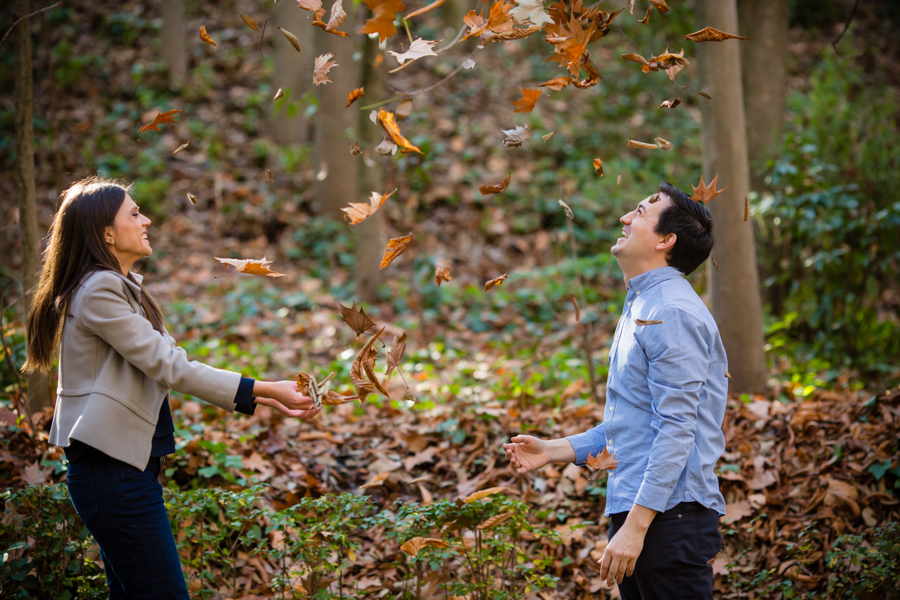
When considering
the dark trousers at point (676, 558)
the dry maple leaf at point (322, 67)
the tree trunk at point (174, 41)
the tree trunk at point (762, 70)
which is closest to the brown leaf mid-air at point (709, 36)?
the dry maple leaf at point (322, 67)

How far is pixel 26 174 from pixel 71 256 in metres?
2.06

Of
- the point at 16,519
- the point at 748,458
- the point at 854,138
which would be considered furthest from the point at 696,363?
the point at 854,138

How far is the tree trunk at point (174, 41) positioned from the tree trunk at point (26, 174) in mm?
8559

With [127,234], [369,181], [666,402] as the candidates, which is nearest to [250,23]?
[127,234]

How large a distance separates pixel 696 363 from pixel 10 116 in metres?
12.2

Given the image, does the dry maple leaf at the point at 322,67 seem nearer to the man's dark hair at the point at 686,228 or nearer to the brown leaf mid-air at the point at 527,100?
the brown leaf mid-air at the point at 527,100

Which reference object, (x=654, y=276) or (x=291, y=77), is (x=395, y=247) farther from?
(x=291, y=77)

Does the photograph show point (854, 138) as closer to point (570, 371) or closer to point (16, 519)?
point (570, 371)

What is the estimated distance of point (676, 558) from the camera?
1.98 meters

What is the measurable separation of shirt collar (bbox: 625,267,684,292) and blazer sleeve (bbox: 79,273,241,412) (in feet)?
4.77

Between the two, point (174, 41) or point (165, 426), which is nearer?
point (165, 426)

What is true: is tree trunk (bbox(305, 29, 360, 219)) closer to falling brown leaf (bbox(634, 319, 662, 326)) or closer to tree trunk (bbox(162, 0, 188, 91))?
tree trunk (bbox(162, 0, 188, 91))

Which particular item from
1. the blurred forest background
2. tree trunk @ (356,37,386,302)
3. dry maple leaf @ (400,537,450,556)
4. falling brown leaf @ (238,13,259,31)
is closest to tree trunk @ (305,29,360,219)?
the blurred forest background

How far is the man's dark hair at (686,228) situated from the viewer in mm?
2176
